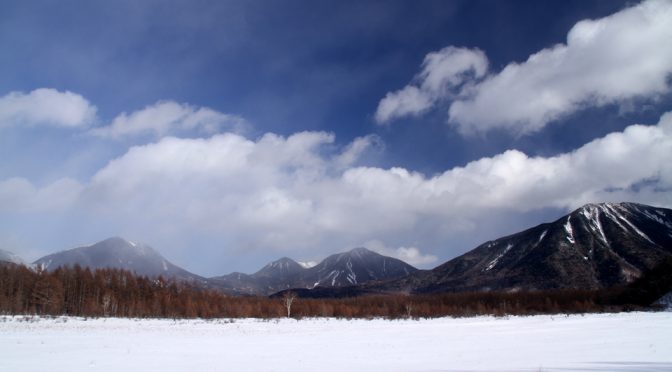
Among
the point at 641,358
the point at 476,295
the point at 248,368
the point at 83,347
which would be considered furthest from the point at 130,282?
the point at 476,295

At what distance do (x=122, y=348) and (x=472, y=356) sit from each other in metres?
24.2

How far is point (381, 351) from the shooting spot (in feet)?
98.8

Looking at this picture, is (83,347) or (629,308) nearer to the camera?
(83,347)

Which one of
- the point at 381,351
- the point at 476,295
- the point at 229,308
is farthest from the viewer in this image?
the point at 476,295

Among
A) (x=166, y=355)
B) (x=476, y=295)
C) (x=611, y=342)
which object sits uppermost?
(x=166, y=355)

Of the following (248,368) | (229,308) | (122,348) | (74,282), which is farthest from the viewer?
(229,308)

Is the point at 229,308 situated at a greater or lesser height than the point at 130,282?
lesser

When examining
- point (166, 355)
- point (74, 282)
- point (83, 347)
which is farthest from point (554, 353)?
point (74, 282)

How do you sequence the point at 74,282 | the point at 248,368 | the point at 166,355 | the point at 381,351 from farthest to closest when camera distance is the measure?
the point at 74,282, the point at 381,351, the point at 166,355, the point at 248,368

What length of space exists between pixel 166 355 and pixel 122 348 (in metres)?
6.79

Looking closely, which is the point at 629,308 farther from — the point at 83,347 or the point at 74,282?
the point at 74,282

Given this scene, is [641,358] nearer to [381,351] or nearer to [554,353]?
[554,353]

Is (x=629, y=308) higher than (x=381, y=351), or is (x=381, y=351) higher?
(x=381, y=351)

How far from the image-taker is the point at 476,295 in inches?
7461
